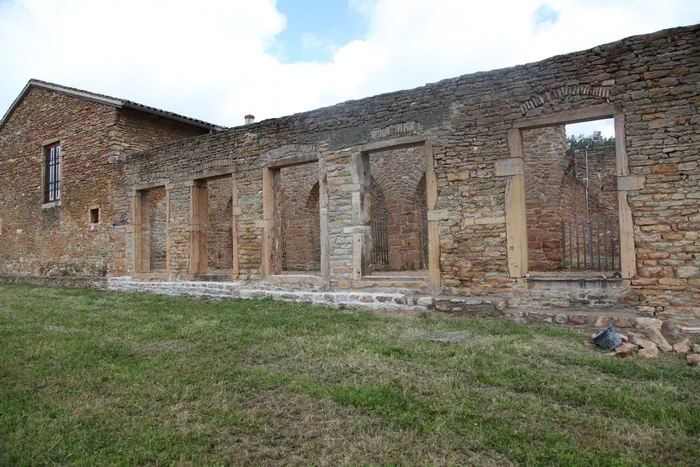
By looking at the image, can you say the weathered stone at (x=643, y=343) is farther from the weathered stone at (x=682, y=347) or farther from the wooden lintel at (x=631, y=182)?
the wooden lintel at (x=631, y=182)

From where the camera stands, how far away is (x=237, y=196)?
1002 centimetres

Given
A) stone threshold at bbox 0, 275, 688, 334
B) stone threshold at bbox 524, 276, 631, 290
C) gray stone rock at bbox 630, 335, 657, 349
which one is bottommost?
gray stone rock at bbox 630, 335, 657, 349

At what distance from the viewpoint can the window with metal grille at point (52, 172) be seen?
48.8ft

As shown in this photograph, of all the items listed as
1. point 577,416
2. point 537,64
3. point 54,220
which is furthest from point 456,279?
point 54,220

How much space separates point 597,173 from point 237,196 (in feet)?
33.2

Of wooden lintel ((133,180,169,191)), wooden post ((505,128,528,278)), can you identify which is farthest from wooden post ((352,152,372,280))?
wooden lintel ((133,180,169,191))

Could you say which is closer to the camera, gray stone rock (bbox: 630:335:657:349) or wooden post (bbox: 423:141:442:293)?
gray stone rock (bbox: 630:335:657:349)

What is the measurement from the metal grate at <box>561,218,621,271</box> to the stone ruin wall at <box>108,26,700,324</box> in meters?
1.24

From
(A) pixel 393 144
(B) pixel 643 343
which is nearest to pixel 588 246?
(A) pixel 393 144

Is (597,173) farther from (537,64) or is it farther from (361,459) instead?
(361,459)

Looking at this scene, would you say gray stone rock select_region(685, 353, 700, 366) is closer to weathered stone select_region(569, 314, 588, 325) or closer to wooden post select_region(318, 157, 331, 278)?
weathered stone select_region(569, 314, 588, 325)

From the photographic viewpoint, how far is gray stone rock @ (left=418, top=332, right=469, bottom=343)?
5473mm

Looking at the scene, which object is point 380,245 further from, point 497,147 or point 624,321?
point 624,321

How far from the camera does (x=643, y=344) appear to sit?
194 inches
